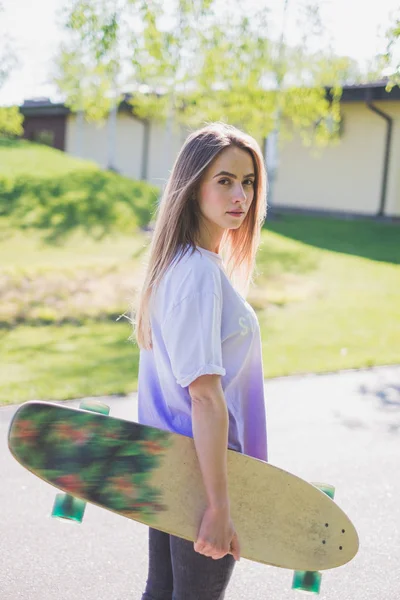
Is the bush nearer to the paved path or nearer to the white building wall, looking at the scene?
the white building wall

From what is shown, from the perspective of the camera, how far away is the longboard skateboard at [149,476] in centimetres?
185

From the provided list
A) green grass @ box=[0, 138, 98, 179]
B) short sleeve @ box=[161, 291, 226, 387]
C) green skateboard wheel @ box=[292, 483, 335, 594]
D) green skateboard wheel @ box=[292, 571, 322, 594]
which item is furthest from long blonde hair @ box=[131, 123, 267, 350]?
green grass @ box=[0, 138, 98, 179]

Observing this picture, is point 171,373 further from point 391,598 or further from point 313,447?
point 313,447

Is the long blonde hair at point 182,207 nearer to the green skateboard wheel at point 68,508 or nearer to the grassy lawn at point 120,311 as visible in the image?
the green skateboard wheel at point 68,508

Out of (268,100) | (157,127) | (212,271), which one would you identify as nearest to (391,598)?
(212,271)

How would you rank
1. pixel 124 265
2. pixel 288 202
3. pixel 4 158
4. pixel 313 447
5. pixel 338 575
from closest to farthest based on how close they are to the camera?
pixel 338 575, pixel 313 447, pixel 124 265, pixel 4 158, pixel 288 202

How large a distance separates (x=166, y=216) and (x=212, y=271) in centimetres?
26

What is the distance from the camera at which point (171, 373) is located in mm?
1880

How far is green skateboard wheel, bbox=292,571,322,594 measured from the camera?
2.17m

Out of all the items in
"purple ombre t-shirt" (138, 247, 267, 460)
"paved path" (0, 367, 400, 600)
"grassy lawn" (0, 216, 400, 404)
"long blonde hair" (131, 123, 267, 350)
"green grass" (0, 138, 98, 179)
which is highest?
"long blonde hair" (131, 123, 267, 350)

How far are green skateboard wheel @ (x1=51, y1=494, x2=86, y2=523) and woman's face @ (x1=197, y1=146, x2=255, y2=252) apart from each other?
2.78 feet

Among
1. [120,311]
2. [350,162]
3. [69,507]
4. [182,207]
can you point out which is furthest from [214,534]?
[350,162]

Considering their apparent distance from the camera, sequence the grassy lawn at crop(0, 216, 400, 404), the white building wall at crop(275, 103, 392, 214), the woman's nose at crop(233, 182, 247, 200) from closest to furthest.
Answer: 1. the woman's nose at crop(233, 182, 247, 200)
2. the grassy lawn at crop(0, 216, 400, 404)
3. the white building wall at crop(275, 103, 392, 214)

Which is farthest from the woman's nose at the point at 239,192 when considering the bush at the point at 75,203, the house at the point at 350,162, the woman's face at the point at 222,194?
the house at the point at 350,162
